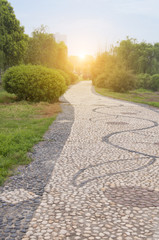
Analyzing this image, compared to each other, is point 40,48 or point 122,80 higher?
point 40,48

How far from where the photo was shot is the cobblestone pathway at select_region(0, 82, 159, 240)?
2395 mm

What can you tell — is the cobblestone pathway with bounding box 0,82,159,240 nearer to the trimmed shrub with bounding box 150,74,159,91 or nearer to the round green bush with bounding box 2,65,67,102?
the round green bush with bounding box 2,65,67,102

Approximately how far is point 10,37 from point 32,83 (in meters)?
11.5

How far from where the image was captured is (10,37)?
904 inches

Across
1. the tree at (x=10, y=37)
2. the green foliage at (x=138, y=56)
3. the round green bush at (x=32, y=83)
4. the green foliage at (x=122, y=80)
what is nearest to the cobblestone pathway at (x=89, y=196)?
the round green bush at (x=32, y=83)

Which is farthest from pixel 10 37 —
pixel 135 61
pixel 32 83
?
pixel 135 61

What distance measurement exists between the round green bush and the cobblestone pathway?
27.9ft

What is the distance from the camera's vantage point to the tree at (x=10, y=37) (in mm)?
22641

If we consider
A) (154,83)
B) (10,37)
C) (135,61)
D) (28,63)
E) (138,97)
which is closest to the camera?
(138,97)

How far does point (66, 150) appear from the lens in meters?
5.11

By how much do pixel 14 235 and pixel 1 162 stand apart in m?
1.99

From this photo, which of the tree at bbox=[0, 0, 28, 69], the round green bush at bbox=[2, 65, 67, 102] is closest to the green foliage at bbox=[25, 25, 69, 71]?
the tree at bbox=[0, 0, 28, 69]

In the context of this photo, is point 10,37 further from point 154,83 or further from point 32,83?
point 154,83

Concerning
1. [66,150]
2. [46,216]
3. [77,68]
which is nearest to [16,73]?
[66,150]
